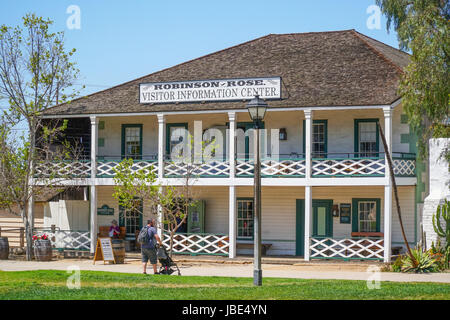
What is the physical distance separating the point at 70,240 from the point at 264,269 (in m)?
8.49

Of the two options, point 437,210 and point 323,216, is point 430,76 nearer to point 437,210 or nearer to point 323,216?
point 437,210

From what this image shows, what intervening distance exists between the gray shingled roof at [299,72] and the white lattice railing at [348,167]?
206cm

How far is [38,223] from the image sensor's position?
99.0ft

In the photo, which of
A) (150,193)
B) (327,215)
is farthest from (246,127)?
(150,193)

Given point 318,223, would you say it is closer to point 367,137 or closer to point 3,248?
point 367,137

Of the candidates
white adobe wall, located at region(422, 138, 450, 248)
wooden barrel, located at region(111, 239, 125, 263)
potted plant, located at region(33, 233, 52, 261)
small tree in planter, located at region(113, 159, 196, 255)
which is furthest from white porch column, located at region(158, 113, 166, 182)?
white adobe wall, located at region(422, 138, 450, 248)

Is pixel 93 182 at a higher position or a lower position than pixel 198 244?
higher

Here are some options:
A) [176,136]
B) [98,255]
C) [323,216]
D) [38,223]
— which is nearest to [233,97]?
[176,136]

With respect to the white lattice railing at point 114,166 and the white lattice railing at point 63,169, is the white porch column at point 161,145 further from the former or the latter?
the white lattice railing at point 63,169

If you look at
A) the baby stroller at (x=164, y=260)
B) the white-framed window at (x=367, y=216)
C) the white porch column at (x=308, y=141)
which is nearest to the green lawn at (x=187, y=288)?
the baby stroller at (x=164, y=260)

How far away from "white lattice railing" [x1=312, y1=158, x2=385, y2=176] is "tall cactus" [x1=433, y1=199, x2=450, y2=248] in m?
2.96

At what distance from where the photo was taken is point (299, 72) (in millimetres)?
26953

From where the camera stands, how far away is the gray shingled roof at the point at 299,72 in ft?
81.1

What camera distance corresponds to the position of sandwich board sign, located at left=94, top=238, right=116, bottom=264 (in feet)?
75.8
